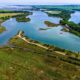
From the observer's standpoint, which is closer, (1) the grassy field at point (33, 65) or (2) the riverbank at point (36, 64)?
(1) the grassy field at point (33, 65)

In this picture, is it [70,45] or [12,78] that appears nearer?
[12,78]

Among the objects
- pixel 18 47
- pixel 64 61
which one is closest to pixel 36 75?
pixel 64 61

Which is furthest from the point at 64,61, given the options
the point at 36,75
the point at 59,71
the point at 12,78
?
the point at 12,78

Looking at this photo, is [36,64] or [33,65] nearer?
[33,65]

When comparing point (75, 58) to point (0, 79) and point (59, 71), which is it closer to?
point (59, 71)

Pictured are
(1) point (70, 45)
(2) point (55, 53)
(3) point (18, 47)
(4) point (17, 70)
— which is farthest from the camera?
(1) point (70, 45)

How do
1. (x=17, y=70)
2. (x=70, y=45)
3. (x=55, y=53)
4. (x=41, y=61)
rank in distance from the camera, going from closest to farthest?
(x=17, y=70) < (x=41, y=61) < (x=55, y=53) < (x=70, y=45)

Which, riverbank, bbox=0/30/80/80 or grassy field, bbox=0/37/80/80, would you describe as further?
riverbank, bbox=0/30/80/80
